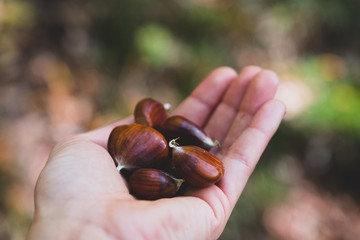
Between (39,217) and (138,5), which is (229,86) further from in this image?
(138,5)

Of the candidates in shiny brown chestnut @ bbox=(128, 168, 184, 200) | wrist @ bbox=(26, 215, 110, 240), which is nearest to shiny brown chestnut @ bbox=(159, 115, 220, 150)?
shiny brown chestnut @ bbox=(128, 168, 184, 200)

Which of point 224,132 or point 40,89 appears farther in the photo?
point 40,89

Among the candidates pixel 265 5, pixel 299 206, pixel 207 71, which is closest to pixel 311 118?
pixel 299 206

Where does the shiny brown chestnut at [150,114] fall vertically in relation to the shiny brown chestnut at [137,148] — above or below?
above

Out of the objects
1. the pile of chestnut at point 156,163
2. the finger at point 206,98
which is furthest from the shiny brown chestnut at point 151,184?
the finger at point 206,98

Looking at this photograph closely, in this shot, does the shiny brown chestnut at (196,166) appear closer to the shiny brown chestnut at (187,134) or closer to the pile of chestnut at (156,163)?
the pile of chestnut at (156,163)

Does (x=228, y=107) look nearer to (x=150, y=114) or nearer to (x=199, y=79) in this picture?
(x=150, y=114)

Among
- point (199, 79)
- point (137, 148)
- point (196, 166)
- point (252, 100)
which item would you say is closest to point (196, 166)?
point (196, 166)
